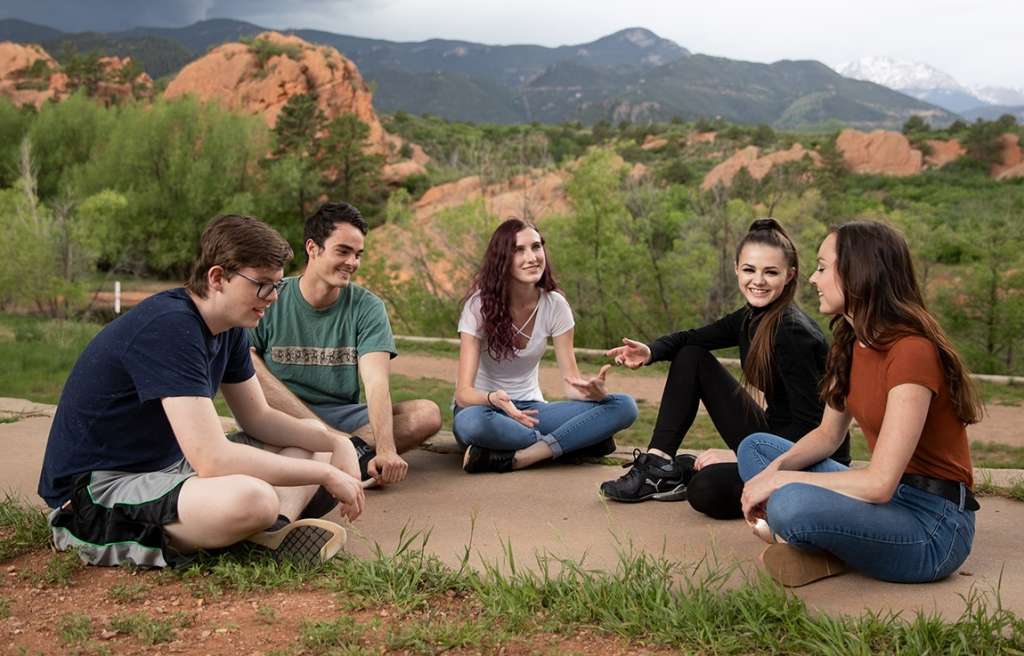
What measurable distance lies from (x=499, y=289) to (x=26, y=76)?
57659 millimetres

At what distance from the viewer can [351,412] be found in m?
4.44

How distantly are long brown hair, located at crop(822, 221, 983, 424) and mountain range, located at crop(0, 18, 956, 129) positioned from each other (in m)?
84.4

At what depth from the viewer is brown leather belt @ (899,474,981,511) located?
290cm

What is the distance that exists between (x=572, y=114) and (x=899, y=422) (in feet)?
407

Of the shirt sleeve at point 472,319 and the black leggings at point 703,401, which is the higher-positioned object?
the shirt sleeve at point 472,319

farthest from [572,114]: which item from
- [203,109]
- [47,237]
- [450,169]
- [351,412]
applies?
[351,412]

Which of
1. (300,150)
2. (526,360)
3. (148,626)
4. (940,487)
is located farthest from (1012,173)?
(148,626)

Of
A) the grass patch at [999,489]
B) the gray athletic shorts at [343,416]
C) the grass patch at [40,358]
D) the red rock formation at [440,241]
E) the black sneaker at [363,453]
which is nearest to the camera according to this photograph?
the grass patch at [999,489]

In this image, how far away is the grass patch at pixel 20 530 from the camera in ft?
11.1

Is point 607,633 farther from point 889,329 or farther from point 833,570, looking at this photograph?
point 889,329

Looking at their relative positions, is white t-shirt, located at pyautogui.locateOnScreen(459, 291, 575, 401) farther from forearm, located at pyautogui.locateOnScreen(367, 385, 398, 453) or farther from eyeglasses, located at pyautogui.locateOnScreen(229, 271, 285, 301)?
eyeglasses, located at pyautogui.locateOnScreen(229, 271, 285, 301)

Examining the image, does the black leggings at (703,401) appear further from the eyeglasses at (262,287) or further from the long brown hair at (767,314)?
the eyeglasses at (262,287)

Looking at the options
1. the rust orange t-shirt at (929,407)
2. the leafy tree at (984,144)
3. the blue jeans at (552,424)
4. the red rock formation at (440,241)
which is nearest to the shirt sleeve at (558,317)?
the blue jeans at (552,424)

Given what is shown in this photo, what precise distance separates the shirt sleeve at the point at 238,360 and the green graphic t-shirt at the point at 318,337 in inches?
32.3
